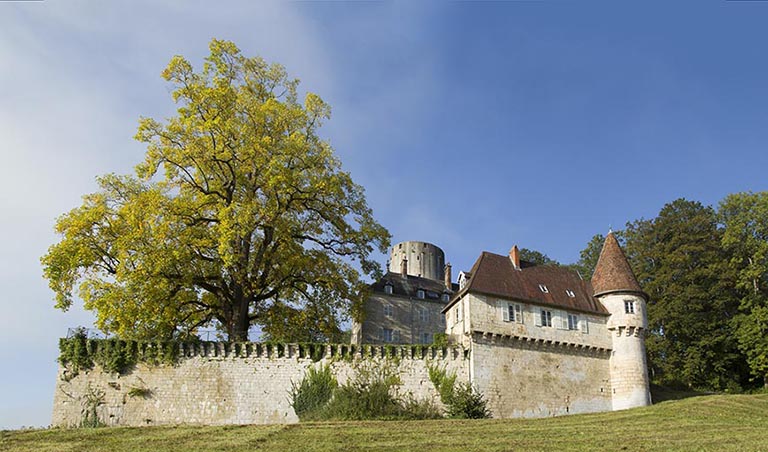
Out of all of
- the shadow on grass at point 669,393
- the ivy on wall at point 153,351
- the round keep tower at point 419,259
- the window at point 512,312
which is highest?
the round keep tower at point 419,259

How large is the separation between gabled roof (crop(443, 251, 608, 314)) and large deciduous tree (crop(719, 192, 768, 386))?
9.70 m

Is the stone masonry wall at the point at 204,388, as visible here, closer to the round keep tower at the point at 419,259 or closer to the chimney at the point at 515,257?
the chimney at the point at 515,257

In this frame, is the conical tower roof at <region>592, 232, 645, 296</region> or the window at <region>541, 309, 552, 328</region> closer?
the window at <region>541, 309, 552, 328</region>

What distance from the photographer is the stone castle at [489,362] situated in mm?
25812

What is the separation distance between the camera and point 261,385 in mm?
26609

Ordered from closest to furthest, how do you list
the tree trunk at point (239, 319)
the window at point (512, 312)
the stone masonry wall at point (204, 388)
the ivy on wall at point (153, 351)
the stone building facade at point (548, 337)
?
the stone masonry wall at point (204, 388) < the ivy on wall at point (153, 351) < the tree trunk at point (239, 319) < the stone building facade at point (548, 337) < the window at point (512, 312)

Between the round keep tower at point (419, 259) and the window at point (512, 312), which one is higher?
the round keep tower at point (419, 259)

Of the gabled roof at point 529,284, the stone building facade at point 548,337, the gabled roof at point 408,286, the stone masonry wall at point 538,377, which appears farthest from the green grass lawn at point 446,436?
the gabled roof at point 408,286

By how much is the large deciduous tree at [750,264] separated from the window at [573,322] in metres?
11.1

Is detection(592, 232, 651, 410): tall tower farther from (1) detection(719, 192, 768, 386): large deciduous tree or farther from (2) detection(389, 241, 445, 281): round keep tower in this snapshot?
(2) detection(389, 241, 445, 281): round keep tower

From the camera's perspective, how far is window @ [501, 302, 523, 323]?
29500 mm

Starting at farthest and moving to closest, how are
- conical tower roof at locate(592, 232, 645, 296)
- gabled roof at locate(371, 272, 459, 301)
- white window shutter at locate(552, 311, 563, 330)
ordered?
1. gabled roof at locate(371, 272, 459, 301)
2. conical tower roof at locate(592, 232, 645, 296)
3. white window shutter at locate(552, 311, 563, 330)

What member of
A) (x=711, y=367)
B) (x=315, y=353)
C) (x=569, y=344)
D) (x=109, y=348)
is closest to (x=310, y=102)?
(x=315, y=353)

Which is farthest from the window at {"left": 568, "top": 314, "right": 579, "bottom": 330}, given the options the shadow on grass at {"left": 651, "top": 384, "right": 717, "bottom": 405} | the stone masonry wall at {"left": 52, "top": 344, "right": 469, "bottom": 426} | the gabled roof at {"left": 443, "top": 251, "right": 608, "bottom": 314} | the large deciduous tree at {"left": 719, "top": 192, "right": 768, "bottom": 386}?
the large deciduous tree at {"left": 719, "top": 192, "right": 768, "bottom": 386}
